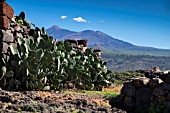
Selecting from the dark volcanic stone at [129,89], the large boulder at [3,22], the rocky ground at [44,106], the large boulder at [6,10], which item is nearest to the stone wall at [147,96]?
the dark volcanic stone at [129,89]

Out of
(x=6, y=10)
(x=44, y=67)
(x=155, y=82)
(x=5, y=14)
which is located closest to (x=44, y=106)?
(x=155, y=82)

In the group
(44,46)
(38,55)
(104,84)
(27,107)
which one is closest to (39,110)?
(27,107)

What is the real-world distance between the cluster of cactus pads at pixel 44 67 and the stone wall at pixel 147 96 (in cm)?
459

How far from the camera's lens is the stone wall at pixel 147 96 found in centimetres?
1432

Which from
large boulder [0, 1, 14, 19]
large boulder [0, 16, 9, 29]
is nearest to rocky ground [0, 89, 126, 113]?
large boulder [0, 16, 9, 29]

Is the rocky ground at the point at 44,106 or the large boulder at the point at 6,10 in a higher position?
the large boulder at the point at 6,10

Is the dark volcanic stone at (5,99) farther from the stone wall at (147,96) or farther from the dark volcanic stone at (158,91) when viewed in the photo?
the dark volcanic stone at (158,91)

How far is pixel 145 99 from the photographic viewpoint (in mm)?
14836

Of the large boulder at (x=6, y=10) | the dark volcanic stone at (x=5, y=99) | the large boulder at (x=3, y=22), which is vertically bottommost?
the dark volcanic stone at (x=5, y=99)

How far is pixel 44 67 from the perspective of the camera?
1853cm

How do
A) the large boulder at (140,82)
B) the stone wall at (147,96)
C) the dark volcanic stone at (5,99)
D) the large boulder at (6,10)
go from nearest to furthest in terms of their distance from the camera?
the dark volcanic stone at (5,99) < the stone wall at (147,96) < the large boulder at (140,82) < the large boulder at (6,10)

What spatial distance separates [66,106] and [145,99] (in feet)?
12.5

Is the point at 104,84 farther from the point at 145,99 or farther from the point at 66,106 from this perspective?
the point at 66,106

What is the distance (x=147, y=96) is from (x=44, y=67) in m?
6.08
